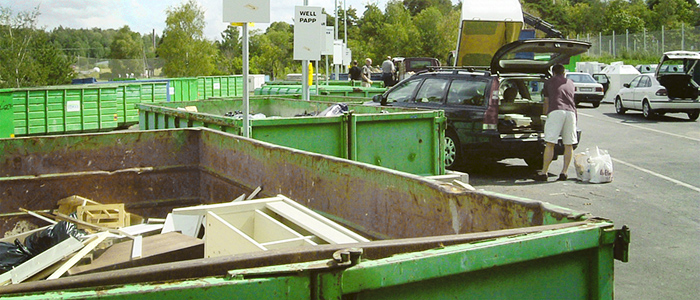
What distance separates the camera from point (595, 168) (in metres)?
11.6

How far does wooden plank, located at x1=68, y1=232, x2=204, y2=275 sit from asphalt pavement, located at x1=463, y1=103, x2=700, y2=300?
3.68 m

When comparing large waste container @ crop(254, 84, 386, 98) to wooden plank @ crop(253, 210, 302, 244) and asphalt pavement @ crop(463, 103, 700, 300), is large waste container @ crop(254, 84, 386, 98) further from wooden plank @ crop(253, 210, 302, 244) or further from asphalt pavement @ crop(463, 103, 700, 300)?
wooden plank @ crop(253, 210, 302, 244)

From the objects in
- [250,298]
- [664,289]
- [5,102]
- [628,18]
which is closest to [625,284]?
[664,289]

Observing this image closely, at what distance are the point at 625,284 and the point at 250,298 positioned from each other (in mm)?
4961

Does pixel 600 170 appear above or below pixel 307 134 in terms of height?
below

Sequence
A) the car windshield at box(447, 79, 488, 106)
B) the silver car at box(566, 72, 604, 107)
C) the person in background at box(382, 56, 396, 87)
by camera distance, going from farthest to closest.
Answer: the silver car at box(566, 72, 604, 107)
the person in background at box(382, 56, 396, 87)
the car windshield at box(447, 79, 488, 106)

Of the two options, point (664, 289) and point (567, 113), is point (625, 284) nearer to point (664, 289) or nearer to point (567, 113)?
point (664, 289)

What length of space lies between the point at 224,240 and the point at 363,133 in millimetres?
4190

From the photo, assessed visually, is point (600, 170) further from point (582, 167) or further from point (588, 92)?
point (588, 92)

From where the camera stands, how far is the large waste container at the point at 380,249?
6.83 feet

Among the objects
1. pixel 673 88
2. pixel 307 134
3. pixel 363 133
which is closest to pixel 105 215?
pixel 307 134

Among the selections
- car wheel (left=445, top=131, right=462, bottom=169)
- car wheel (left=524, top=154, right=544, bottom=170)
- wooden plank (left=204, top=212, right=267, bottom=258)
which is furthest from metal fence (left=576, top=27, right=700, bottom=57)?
wooden plank (left=204, top=212, right=267, bottom=258)

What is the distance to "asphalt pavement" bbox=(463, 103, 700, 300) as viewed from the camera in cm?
636

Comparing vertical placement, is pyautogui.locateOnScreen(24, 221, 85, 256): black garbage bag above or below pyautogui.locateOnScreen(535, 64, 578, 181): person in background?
below
